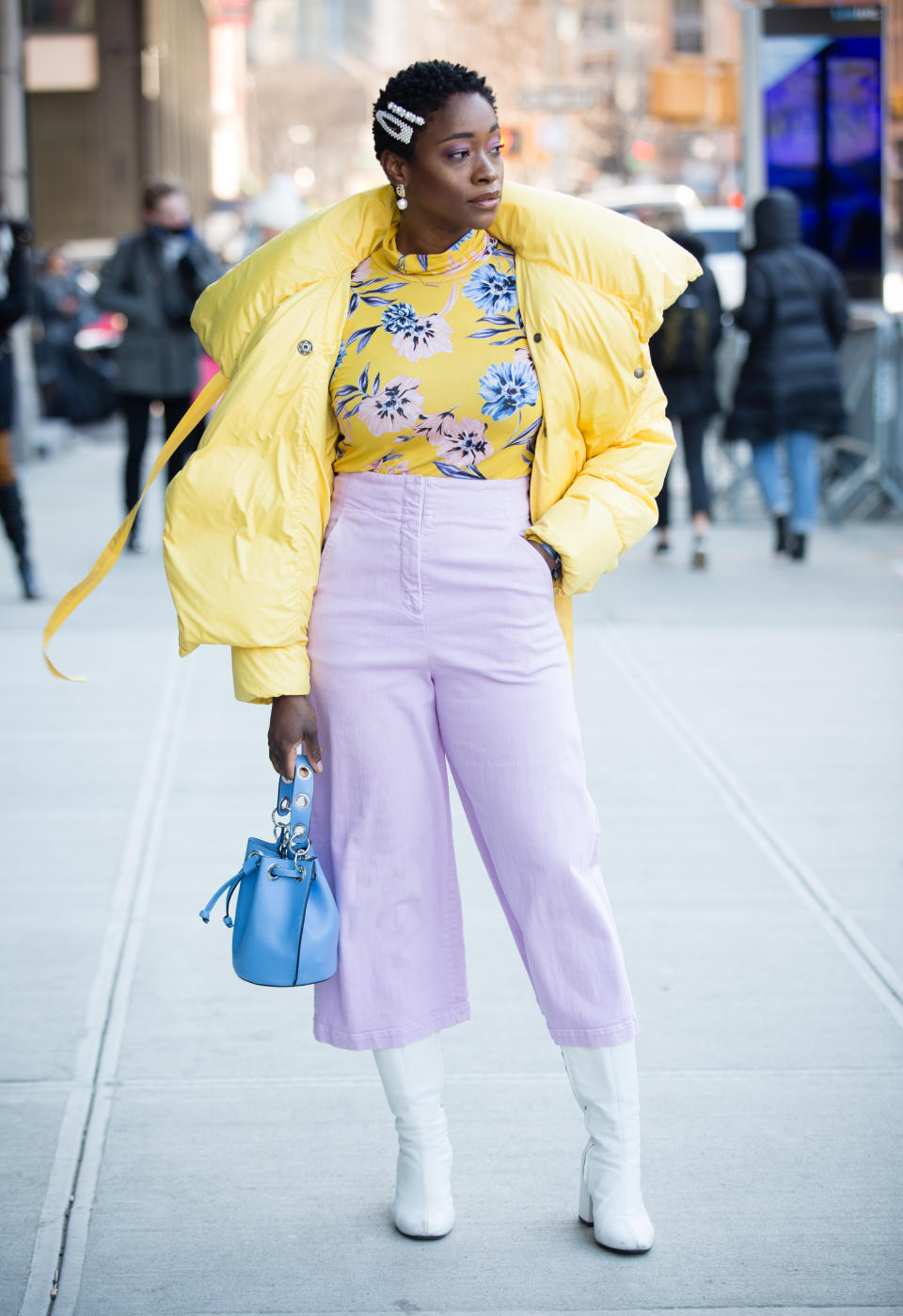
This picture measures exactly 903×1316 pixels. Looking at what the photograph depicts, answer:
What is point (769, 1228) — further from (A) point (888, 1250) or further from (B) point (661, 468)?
(B) point (661, 468)

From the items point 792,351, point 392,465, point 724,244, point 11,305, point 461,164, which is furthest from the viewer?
point 724,244

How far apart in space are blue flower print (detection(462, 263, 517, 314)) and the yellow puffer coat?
1.1 inches

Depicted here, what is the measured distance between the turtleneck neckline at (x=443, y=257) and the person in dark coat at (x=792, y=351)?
23.7ft

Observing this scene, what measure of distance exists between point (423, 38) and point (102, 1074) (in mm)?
77008

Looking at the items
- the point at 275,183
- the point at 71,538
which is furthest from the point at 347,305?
the point at 275,183

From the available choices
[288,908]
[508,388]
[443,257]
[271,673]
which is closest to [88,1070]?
[288,908]

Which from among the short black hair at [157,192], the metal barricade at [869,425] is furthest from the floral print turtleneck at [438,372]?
the metal barricade at [869,425]

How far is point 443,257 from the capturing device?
2.91m

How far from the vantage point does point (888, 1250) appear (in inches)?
119

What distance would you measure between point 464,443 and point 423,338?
0.18 m

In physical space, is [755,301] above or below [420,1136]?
above

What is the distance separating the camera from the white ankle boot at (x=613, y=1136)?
297 cm

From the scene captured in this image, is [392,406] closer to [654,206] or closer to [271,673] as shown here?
[271,673]

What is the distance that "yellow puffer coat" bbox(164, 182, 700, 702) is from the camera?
2.86 metres
